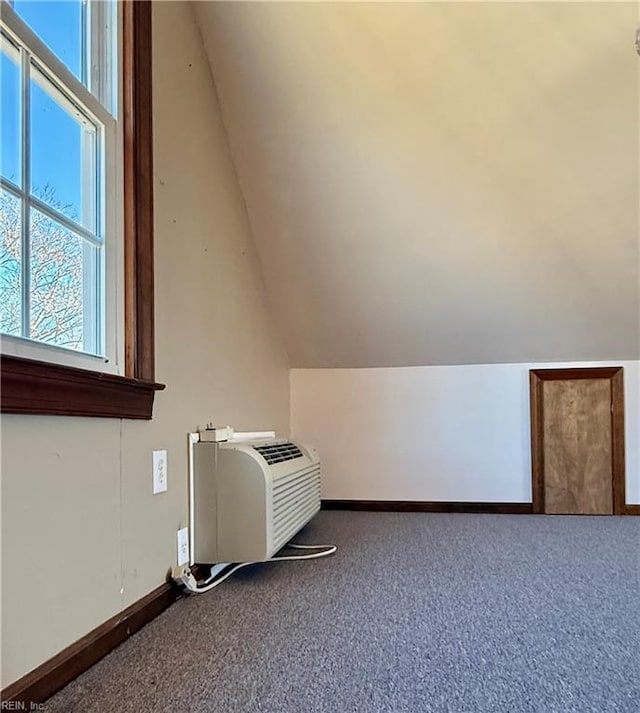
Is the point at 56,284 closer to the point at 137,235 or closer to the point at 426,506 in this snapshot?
the point at 137,235

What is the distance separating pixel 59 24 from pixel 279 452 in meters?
1.57

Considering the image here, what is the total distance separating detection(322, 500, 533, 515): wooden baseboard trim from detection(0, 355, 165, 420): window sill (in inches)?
80.3

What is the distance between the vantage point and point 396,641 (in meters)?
1.33

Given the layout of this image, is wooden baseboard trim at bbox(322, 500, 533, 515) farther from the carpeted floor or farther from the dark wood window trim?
the dark wood window trim

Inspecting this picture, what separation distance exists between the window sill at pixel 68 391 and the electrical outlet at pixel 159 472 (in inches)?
5.5

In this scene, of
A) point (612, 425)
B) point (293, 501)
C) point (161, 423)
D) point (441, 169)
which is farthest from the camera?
point (612, 425)

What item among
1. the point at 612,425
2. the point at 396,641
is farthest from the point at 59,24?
the point at 612,425

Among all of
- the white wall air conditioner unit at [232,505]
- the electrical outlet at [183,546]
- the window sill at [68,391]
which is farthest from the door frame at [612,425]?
the window sill at [68,391]

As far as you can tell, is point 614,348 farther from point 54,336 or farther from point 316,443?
point 54,336

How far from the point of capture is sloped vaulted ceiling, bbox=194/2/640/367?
202 cm

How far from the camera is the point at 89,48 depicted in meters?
1.47

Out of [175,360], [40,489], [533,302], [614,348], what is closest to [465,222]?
[533,302]

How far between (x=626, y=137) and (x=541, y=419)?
156 cm

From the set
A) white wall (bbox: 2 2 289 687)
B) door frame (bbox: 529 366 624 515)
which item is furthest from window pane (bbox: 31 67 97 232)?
door frame (bbox: 529 366 624 515)
